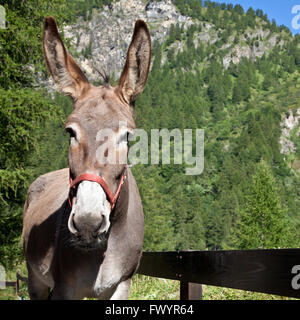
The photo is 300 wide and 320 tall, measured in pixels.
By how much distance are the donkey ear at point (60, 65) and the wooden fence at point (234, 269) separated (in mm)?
1988

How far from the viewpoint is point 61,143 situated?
9125 cm

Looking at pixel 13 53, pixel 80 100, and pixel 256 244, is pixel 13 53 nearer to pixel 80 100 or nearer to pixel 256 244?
pixel 80 100

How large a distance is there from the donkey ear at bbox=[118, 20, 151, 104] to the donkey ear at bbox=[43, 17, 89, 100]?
34 centimetres

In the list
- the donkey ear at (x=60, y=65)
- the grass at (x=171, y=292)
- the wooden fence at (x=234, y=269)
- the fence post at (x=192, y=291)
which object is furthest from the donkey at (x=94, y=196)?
the grass at (x=171, y=292)

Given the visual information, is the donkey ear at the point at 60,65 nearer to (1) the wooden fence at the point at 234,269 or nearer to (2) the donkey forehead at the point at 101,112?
(2) the donkey forehead at the point at 101,112

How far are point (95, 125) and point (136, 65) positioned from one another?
2.30ft

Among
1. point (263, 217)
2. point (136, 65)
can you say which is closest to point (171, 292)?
point (136, 65)

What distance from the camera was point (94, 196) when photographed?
254 centimetres

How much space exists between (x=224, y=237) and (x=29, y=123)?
3476 inches

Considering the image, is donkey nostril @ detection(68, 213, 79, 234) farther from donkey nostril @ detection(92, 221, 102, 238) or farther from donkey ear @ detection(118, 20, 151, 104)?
donkey ear @ detection(118, 20, 151, 104)

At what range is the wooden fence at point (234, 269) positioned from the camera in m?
Result: 2.83

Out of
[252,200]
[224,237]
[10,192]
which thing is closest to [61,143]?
[224,237]

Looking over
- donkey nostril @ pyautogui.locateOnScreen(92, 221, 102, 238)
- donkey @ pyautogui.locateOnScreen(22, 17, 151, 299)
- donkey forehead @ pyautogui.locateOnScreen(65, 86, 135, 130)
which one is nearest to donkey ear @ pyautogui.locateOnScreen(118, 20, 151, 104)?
donkey @ pyautogui.locateOnScreen(22, 17, 151, 299)

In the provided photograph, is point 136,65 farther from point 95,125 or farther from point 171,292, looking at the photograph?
A: point 171,292
